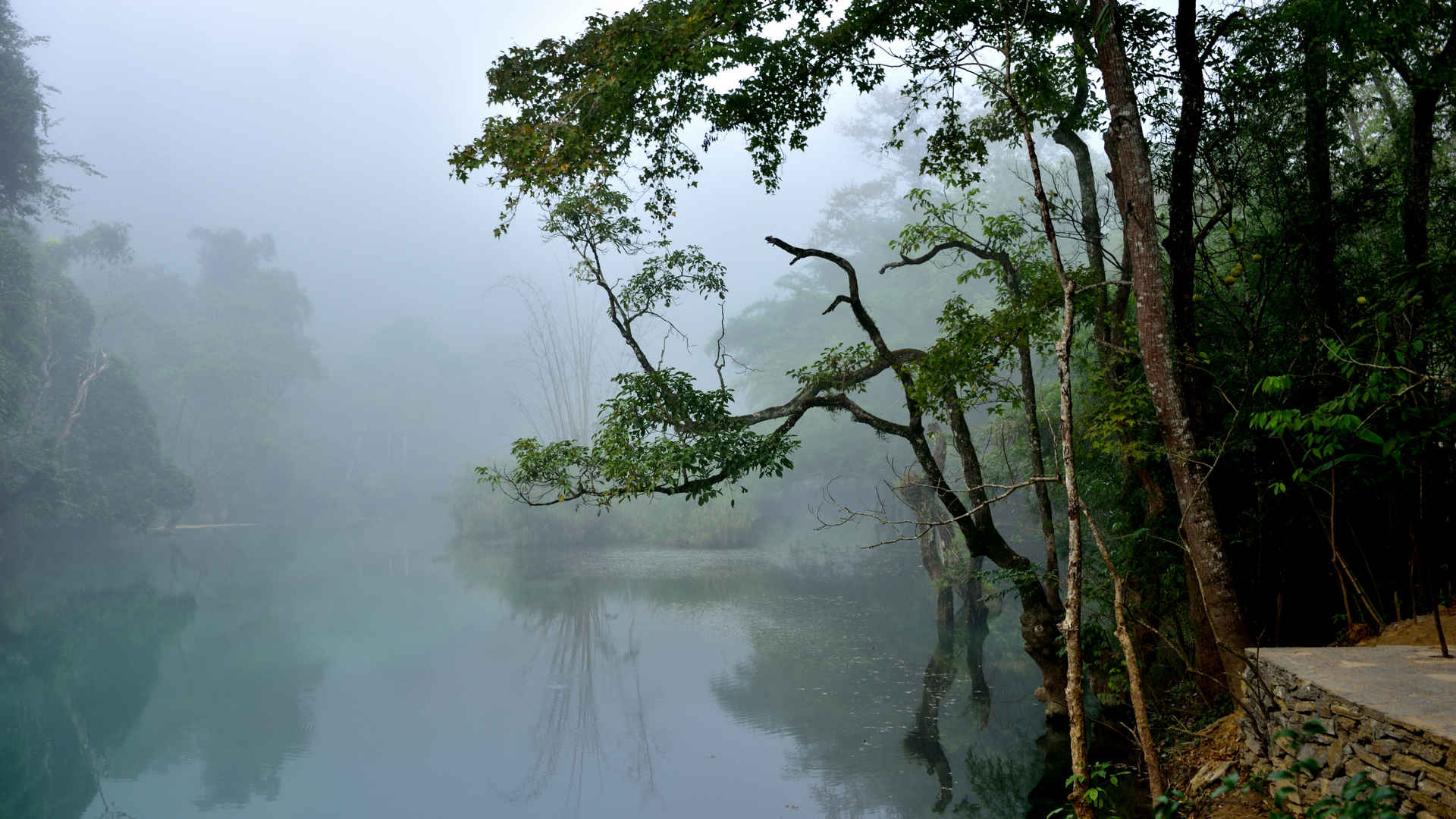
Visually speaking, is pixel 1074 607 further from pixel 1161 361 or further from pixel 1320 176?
pixel 1320 176

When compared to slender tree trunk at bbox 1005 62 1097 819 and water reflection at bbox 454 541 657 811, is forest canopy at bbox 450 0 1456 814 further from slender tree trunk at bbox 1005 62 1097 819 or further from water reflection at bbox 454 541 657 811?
water reflection at bbox 454 541 657 811

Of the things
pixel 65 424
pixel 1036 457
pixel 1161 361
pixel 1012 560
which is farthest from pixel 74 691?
pixel 65 424

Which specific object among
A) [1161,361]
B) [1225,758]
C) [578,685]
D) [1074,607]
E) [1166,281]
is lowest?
[578,685]

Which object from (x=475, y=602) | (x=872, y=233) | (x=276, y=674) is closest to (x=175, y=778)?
(x=276, y=674)

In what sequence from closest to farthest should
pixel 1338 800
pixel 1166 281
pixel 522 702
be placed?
pixel 1338 800 → pixel 1166 281 → pixel 522 702

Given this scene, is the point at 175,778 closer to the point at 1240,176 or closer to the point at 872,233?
the point at 1240,176

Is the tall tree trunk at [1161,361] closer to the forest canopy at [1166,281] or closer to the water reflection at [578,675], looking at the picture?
the forest canopy at [1166,281]

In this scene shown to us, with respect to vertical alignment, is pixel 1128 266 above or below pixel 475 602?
above

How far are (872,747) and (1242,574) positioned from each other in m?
3.36

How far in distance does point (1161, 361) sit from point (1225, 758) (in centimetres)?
222

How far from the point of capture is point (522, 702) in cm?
943

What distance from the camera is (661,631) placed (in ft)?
41.7

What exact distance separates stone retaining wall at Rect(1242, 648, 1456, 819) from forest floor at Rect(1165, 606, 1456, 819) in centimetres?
19

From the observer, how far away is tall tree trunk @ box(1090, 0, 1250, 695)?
4.69 m
